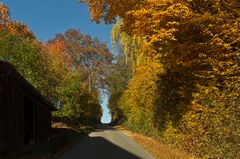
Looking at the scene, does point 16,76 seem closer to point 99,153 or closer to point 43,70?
point 99,153

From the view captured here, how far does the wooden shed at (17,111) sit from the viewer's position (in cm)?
2102

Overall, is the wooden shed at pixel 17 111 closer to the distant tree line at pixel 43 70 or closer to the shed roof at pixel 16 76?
the shed roof at pixel 16 76

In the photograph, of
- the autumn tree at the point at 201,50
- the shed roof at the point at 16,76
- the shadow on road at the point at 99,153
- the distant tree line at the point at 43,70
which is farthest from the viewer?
the distant tree line at the point at 43,70

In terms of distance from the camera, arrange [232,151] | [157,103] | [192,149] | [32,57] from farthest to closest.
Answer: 1. [32,57]
2. [157,103]
3. [192,149]
4. [232,151]

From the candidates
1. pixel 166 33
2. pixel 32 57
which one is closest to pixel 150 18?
pixel 166 33

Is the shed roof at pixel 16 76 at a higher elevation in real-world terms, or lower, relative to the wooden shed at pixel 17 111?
higher

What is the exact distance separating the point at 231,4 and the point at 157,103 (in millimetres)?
14313

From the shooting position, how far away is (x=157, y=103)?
2988 centimetres

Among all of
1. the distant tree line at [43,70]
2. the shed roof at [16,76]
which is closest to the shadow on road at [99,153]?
the shed roof at [16,76]

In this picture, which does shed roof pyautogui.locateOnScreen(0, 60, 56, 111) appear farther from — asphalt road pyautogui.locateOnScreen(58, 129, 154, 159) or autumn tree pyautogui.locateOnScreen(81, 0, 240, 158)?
autumn tree pyautogui.locateOnScreen(81, 0, 240, 158)

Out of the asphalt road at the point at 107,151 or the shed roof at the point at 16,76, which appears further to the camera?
the asphalt road at the point at 107,151

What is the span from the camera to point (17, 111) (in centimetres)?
2373

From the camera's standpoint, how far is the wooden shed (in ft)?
68.9

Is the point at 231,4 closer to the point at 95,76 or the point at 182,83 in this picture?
the point at 182,83
